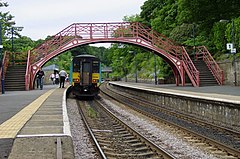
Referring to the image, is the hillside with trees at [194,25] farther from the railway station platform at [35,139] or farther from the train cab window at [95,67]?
the railway station platform at [35,139]

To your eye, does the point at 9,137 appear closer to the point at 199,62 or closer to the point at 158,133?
the point at 158,133

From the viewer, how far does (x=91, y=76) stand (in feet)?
93.9

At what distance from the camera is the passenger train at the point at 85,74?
Result: 28531 mm

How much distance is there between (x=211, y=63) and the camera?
33.5m

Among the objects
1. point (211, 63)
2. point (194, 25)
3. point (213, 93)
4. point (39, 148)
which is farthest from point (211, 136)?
point (194, 25)

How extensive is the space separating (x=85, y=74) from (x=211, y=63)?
11319 mm

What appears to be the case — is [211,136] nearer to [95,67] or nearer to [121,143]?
[121,143]

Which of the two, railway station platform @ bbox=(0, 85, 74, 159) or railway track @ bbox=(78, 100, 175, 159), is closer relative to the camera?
railway station platform @ bbox=(0, 85, 74, 159)

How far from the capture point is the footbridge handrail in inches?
1245

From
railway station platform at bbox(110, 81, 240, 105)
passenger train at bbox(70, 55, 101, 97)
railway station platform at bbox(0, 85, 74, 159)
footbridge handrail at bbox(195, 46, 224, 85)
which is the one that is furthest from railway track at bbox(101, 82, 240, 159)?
footbridge handrail at bbox(195, 46, 224, 85)

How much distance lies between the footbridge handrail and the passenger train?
9.80 metres

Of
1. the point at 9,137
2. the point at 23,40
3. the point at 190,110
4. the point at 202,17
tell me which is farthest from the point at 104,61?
the point at 9,137

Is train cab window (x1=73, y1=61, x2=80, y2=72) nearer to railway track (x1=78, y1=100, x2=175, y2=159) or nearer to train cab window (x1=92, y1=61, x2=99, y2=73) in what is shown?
train cab window (x1=92, y1=61, x2=99, y2=73)

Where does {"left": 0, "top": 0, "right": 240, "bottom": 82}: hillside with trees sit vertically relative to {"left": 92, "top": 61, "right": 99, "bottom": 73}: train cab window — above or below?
above
